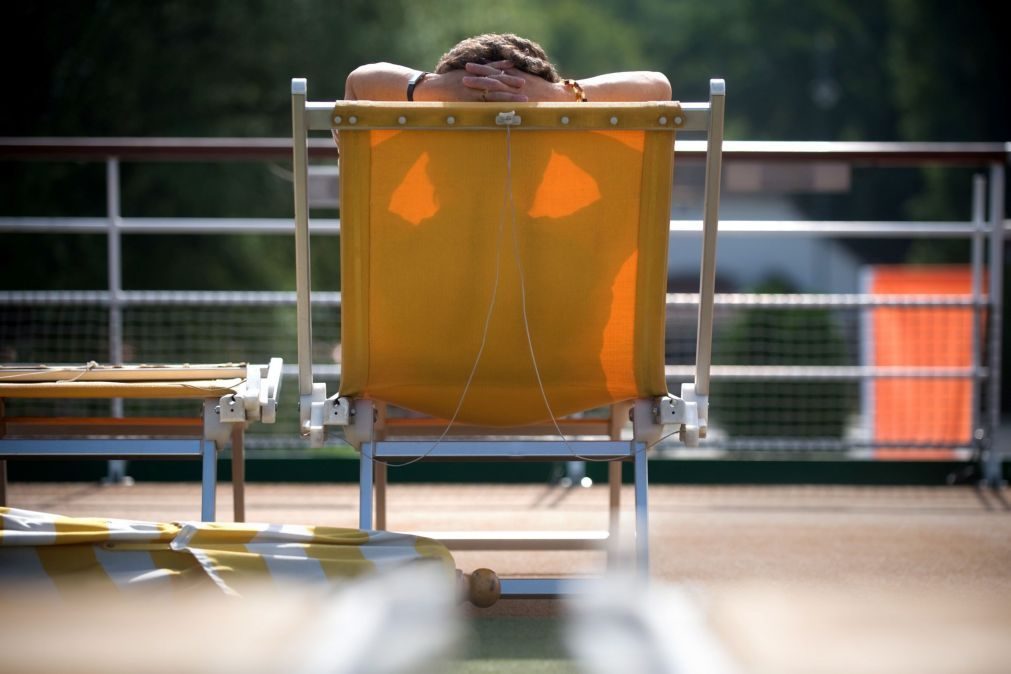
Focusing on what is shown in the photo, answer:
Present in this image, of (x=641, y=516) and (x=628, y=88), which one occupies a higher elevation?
(x=628, y=88)

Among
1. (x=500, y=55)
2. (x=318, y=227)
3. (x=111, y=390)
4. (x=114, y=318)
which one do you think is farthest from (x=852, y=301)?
(x=111, y=390)

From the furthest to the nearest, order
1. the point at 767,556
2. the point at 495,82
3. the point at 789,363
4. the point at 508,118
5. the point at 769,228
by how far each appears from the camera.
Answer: the point at 789,363 < the point at 769,228 < the point at 767,556 < the point at 495,82 < the point at 508,118

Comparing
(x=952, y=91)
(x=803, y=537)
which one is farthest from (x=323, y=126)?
(x=952, y=91)

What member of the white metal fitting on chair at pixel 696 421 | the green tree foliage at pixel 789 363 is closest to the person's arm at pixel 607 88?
the white metal fitting on chair at pixel 696 421

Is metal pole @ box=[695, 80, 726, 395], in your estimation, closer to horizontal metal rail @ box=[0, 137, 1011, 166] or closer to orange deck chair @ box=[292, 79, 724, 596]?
orange deck chair @ box=[292, 79, 724, 596]

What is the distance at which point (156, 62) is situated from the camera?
1232cm

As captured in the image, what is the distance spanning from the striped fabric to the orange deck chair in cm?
11

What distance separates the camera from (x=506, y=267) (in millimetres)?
1918


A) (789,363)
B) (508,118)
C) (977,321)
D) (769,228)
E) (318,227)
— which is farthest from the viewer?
(789,363)

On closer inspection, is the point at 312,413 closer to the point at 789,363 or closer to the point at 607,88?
the point at 607,88

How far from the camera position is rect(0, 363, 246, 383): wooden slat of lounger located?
2141mm

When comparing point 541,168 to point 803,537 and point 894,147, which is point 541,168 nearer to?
point 803,537

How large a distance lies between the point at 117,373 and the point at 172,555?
546mm

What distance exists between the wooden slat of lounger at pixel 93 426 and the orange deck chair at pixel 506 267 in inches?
21.5
